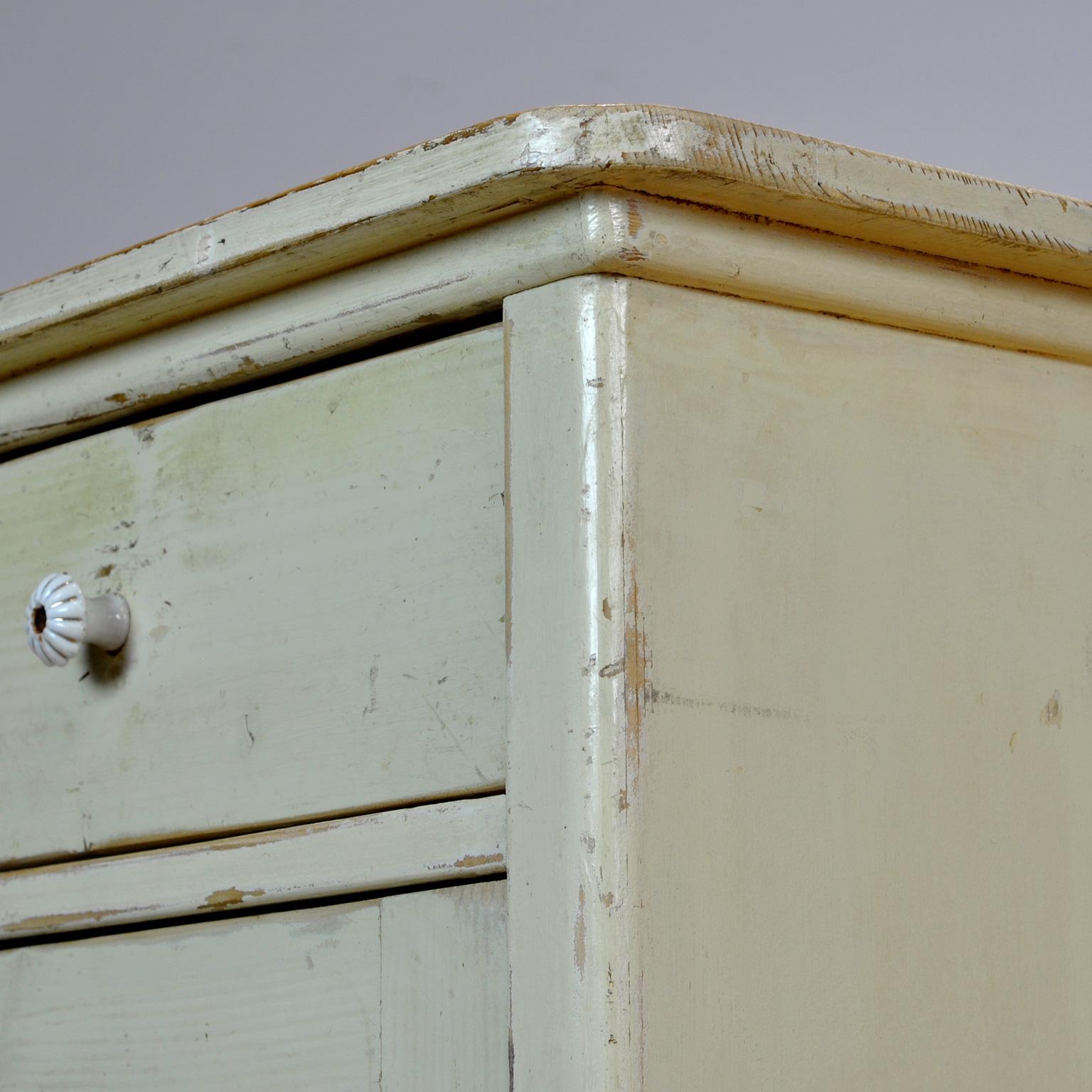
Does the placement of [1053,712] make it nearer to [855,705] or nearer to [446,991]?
[855,705]

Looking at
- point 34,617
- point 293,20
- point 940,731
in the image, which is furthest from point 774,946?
point 293,20

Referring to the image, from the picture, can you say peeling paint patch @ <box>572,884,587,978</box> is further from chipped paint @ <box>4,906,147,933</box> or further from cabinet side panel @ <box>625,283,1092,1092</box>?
chipped paint @ <box>4,906,147,933</box>

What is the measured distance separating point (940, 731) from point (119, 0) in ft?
4.67

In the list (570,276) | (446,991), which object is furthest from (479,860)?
(570,276)

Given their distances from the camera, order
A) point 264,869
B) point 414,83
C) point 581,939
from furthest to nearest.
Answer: point 414,83, point 264,869, point 581,939

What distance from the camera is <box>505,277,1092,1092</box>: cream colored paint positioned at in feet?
1.63

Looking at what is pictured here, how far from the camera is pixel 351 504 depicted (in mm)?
597

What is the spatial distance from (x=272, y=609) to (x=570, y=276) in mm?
173

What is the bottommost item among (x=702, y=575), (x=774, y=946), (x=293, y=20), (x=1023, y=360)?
(x=774, y=946)

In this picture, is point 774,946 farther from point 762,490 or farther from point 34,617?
point 34,617

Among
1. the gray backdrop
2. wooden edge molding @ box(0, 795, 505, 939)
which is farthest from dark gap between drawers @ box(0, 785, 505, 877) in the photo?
the gray backdrop

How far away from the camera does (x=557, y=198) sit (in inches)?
21.0

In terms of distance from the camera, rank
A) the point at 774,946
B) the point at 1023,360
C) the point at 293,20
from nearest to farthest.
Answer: the point at 774,946, the point at 1023,360, the point at 293,20

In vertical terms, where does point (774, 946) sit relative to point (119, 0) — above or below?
below
